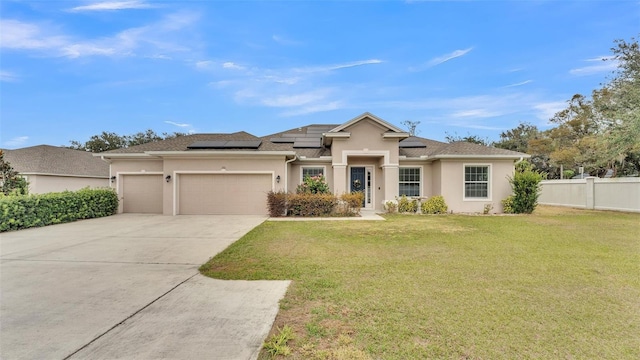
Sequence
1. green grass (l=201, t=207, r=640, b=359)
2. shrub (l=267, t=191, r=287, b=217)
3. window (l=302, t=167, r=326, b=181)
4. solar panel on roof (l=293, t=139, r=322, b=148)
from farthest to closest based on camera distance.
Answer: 1. solar panel on roof (l=293, t=139, r=322, b=148)
2. window (l=302, t=167, r=326, b=181)
3. shrub (l=267, t=191, r=287, b=217)
4. green grass (l=201, t=207, r=640, b=359)

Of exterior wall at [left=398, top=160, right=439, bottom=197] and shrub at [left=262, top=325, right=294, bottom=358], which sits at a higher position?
exterior wall at [left=398, top=160, right=439, bottom=197]

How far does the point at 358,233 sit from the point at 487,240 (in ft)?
11.7

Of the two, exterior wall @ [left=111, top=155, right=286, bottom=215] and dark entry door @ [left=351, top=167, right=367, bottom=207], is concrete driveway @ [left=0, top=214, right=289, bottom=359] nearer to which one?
exterior wall @ [left=111, top=155, right=286, bottom=215]

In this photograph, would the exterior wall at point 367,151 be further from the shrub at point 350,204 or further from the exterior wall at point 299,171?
the shrub at point 350,204

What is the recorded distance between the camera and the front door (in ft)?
51.1

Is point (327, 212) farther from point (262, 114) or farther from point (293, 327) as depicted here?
point (262, 114)

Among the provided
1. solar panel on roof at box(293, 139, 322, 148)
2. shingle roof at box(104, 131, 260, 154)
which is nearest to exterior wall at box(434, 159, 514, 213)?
solar panel on roof at box(293, 139, 322, 148)

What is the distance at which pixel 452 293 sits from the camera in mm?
4020

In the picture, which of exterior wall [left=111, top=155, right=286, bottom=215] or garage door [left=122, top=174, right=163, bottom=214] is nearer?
exterior wall [left=111, top=155, right=286, bottom=215]

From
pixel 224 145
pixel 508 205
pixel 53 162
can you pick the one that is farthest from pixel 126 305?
pixel 53 162

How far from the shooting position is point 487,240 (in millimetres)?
7688

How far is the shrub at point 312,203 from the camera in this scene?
12.9 metres

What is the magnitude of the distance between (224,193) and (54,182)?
14.1 meters

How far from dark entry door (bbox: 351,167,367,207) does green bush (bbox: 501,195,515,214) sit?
280 inches
